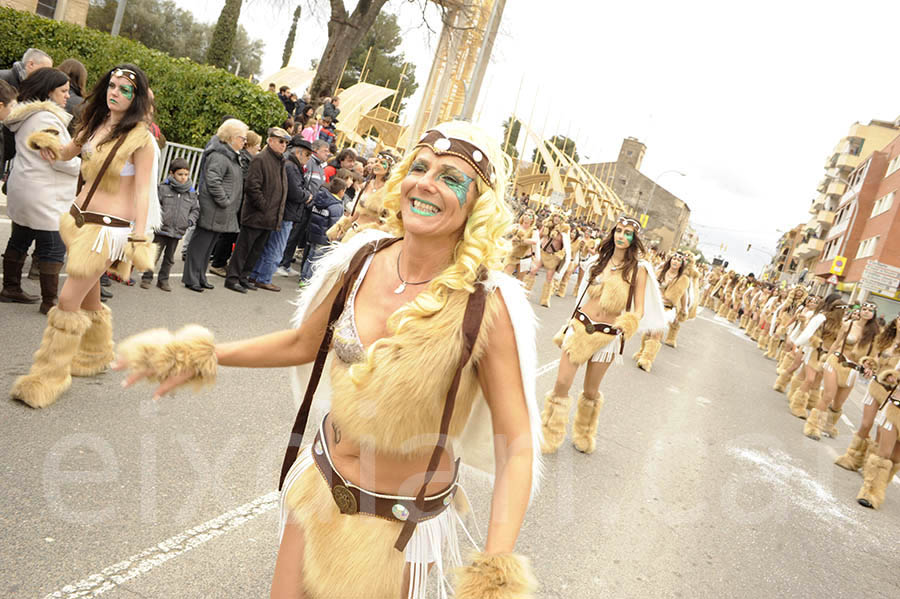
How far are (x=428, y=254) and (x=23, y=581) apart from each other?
217 centimetres

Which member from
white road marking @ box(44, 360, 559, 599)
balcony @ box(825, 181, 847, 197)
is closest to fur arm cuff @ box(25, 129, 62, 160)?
white road marking @ box(44, 360, 559, 599)

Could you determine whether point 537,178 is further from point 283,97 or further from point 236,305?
point 236,305

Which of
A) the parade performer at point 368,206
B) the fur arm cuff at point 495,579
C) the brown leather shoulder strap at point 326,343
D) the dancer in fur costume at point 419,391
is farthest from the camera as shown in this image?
the parade performer at point 368,206

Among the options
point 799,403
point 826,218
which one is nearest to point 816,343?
point 799,403

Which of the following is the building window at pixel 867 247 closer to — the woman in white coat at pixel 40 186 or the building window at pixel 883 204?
the building window at pixel 883 204

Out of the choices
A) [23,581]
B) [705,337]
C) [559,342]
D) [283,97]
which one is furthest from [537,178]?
[23,581]

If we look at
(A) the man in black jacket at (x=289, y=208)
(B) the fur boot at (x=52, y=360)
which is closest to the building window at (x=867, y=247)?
(A) the man in black jacket at (x=289, y=208)

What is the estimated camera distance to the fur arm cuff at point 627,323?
564cm

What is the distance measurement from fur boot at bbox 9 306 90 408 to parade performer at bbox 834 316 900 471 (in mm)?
7845

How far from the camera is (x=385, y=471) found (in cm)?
189

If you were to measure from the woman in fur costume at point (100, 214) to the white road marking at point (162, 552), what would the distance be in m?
1.53

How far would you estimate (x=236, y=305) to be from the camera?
26.8ft

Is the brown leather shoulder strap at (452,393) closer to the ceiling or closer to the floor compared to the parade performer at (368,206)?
closer to the floor

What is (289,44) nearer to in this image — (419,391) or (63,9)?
(63,9)
